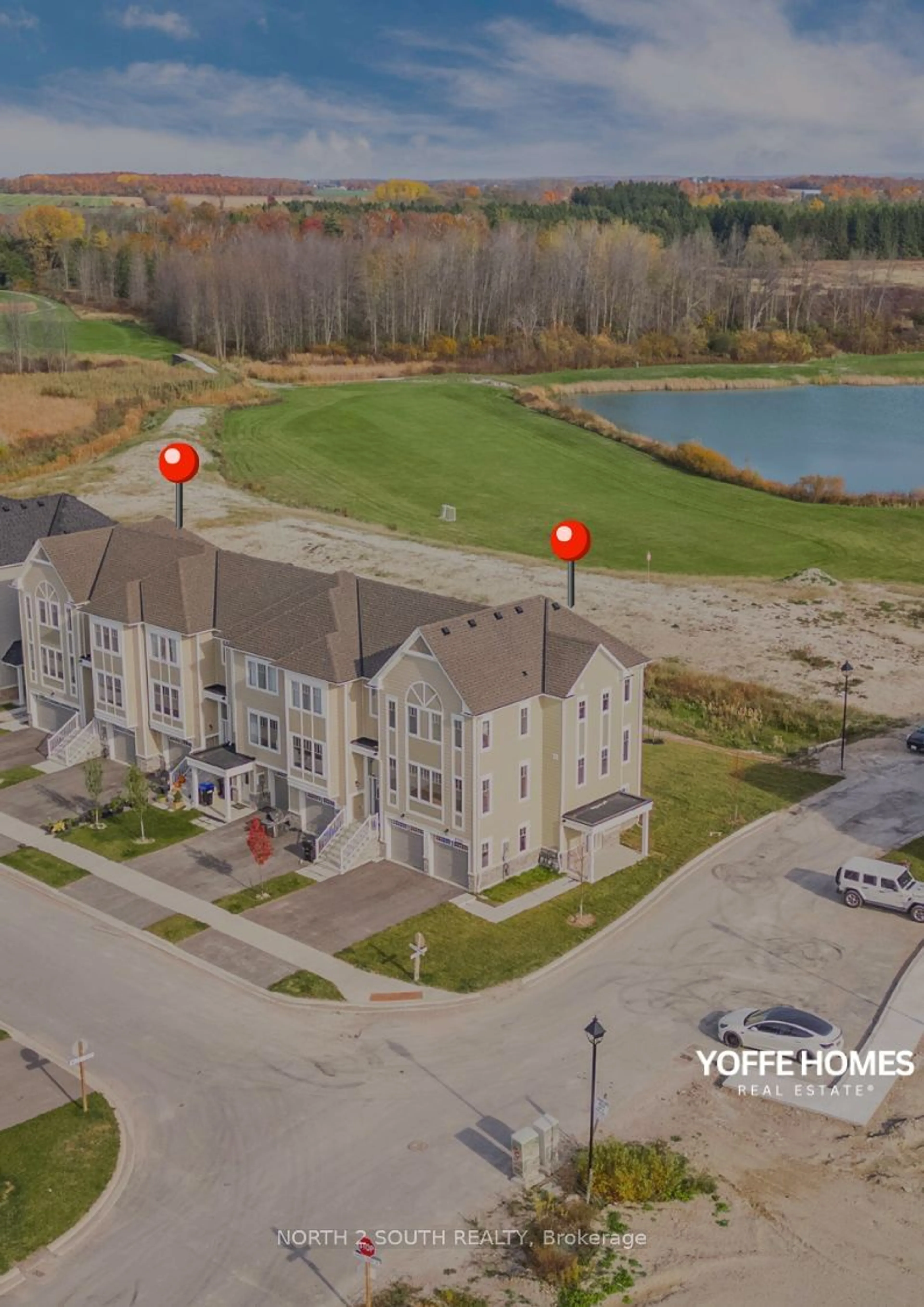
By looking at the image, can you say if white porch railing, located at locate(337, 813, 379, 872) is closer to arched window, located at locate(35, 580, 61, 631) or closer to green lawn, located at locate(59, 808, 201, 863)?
green lawn, located at locate(59, 808, 201, 863)

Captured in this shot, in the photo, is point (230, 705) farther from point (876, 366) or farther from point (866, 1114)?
point (876, 366)

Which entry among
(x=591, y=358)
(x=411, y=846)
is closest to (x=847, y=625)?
(x=411, y=846)

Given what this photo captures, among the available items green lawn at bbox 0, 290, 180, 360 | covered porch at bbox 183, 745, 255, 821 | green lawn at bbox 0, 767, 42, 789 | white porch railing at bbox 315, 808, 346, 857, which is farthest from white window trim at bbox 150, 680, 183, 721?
green lawn at bbox 0, 290, 180, 360

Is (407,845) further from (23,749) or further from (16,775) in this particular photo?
(23,749)

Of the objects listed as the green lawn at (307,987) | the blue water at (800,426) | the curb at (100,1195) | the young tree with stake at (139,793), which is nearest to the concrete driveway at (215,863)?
the young tree with stake at (139,793)

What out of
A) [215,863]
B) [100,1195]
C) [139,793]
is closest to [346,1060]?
[100,1195]

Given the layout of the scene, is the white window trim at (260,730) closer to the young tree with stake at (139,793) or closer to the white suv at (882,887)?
the young tree with stake at (139,793)
